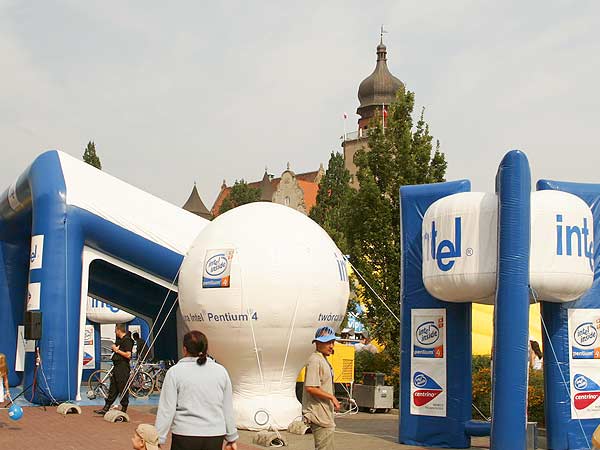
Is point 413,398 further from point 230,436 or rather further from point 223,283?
point 230,436

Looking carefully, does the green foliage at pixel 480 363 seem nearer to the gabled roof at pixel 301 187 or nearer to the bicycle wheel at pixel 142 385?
the bicycle wheel at pixel 142 385

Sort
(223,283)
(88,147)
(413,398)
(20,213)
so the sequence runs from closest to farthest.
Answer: (413,398), (223,283), (20,213), (88,147)

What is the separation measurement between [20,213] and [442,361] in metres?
11.9

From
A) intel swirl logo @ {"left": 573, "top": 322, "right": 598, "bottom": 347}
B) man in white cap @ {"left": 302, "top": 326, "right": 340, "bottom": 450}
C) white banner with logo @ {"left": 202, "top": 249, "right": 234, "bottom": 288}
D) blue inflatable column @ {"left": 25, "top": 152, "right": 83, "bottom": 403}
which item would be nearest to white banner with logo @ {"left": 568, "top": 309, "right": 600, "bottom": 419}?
intel swirl logo @ {"left": 573, "top": 322, "right": 598, "bottom": 347}

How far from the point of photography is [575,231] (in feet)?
35.2

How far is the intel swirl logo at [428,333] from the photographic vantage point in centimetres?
1207

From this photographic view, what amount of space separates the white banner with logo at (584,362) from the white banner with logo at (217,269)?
210 inches

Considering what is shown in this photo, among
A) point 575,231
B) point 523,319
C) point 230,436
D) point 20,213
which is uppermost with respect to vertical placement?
point 20,213

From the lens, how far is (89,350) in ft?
87.9

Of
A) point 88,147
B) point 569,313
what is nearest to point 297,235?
point 569,313

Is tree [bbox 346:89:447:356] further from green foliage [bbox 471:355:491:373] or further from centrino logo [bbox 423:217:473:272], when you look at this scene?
centrino logo [bbox 423:217:473:272]

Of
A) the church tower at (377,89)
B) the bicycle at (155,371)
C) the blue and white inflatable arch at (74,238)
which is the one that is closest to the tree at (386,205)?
the blue and white inflatable arch at (74,238)

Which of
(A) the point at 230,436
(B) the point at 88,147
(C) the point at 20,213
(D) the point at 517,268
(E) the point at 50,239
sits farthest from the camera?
(B) the point at 88,147

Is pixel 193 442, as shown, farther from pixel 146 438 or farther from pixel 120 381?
pixel 120 381
